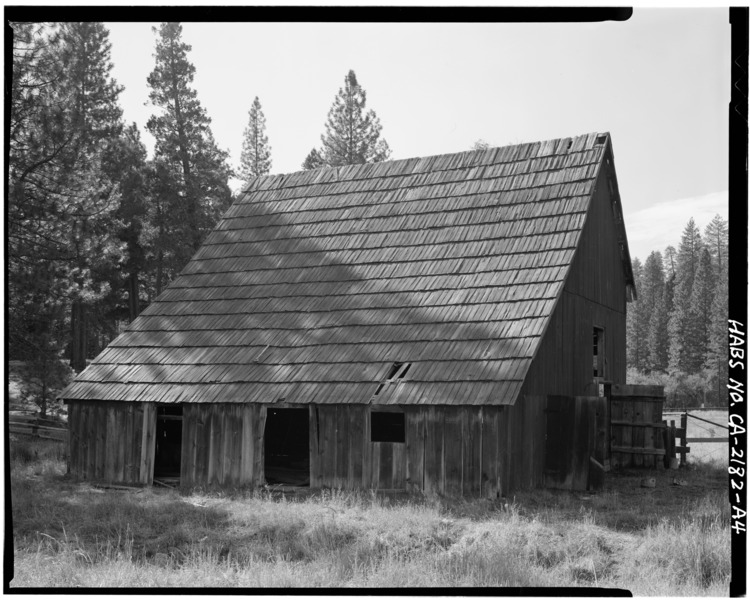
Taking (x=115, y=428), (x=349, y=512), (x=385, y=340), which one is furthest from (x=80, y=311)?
(x=349, y=512)

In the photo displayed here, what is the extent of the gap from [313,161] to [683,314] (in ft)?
96.7

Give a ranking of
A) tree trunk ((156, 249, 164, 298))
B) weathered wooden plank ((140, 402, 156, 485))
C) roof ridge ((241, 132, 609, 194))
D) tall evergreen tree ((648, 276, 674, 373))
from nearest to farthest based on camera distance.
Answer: weathered wooden plank ((140, 402, 156, 485)) < roof ridge ((241, 132, 609, 194)) < tree trunk ((156, 249, 164, 298)) < tall evergreen tree ((648, 276, 674, 373))

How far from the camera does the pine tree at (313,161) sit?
43.2 m

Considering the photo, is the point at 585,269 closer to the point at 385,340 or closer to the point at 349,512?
the point at 385,340

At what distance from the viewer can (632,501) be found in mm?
13844

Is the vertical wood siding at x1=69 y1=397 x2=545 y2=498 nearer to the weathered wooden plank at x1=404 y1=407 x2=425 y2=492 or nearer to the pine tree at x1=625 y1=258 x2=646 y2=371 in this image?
the weathered wooden plank at x1=404 y1=407 x2=425 y2=492

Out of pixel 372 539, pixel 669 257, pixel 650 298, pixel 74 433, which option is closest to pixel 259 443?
pixel 74 433

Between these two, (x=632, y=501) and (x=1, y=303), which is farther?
(x=632, y=501)

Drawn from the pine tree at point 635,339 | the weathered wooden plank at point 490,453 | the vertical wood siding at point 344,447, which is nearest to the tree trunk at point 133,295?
the vertical wood siding at point 344,447

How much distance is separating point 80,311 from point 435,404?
86.7ft

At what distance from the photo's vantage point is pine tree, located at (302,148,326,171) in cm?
4322

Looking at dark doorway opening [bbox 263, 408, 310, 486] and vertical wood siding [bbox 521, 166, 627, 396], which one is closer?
vertical wood siding [bbox 521, 166, 627, 396]

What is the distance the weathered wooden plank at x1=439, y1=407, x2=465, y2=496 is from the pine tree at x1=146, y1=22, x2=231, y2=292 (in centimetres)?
2335

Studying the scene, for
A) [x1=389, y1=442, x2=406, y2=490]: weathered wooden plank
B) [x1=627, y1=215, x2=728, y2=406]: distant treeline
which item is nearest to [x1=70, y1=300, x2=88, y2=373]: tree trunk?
[x1=389, y1=442, x2=406, y2=490]: weathered wooden plank
